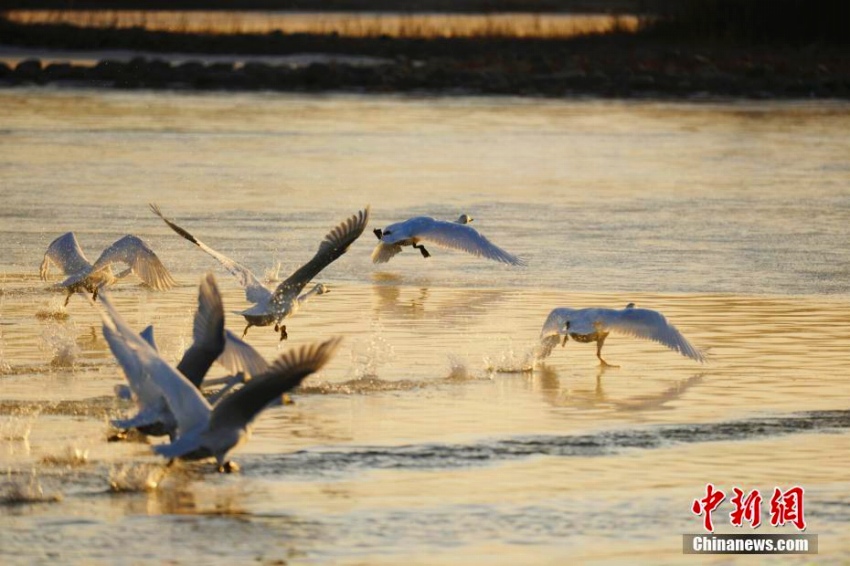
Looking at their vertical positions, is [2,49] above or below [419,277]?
above

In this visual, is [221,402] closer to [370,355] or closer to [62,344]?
[370,355]

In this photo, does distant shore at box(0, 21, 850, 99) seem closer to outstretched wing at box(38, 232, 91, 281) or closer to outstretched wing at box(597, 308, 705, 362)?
outstretched wing at box(38, 232, 91, 281)

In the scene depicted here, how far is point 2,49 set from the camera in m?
50.8

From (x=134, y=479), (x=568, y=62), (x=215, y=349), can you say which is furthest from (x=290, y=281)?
(x=568, y=62)

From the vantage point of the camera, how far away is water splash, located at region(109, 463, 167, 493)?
919 centimetres

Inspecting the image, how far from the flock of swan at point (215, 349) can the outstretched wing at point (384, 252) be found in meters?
1.02

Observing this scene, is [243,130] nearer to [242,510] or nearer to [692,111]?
[692,111]

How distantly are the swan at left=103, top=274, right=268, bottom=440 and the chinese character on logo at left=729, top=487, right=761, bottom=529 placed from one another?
8.60 feet

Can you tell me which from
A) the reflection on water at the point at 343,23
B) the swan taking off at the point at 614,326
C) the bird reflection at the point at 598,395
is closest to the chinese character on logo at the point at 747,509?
the bird reflection at the point at 598,395

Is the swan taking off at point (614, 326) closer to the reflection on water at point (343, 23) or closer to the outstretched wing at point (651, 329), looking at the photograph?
the outstretched wing at point (651, 329)

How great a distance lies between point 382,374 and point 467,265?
17.8 feet

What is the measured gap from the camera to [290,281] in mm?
12484

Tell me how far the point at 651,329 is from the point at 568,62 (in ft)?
104

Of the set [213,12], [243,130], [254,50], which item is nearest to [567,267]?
[243,130]
